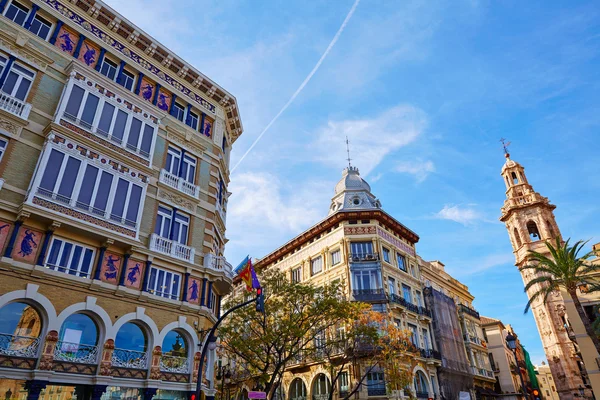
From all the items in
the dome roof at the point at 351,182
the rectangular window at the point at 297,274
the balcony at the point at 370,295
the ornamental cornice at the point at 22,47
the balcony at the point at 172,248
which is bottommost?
the balcony at the point at 172,248

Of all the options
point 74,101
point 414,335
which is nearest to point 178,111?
point 74,101

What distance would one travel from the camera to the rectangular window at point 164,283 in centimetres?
1819

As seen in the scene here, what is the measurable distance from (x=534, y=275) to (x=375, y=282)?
2685cm

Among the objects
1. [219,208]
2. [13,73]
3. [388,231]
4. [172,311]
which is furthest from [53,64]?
[388,231]

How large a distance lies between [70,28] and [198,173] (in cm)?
951

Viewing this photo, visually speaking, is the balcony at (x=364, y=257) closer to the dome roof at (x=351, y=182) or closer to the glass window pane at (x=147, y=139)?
the dome roof at (x=351, y=182)

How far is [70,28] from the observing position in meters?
19.4

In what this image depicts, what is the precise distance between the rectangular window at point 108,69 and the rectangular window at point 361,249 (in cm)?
2318

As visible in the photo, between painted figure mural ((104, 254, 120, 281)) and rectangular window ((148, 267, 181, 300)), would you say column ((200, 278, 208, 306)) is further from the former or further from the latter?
painted figure mural ((104, 254, 120, 281))

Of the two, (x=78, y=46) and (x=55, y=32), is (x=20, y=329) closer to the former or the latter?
(x=78, y=46)

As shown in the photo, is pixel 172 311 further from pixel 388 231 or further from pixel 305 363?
pixel 388 231

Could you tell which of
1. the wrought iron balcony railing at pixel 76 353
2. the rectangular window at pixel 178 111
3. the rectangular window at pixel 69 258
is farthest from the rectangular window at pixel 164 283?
the rectangular window at pixel 178 111

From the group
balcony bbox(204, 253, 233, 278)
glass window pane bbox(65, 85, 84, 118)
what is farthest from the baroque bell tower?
glass window pane bbox(65, 85, 84, 118)

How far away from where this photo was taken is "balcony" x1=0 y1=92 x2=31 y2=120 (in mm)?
15766
